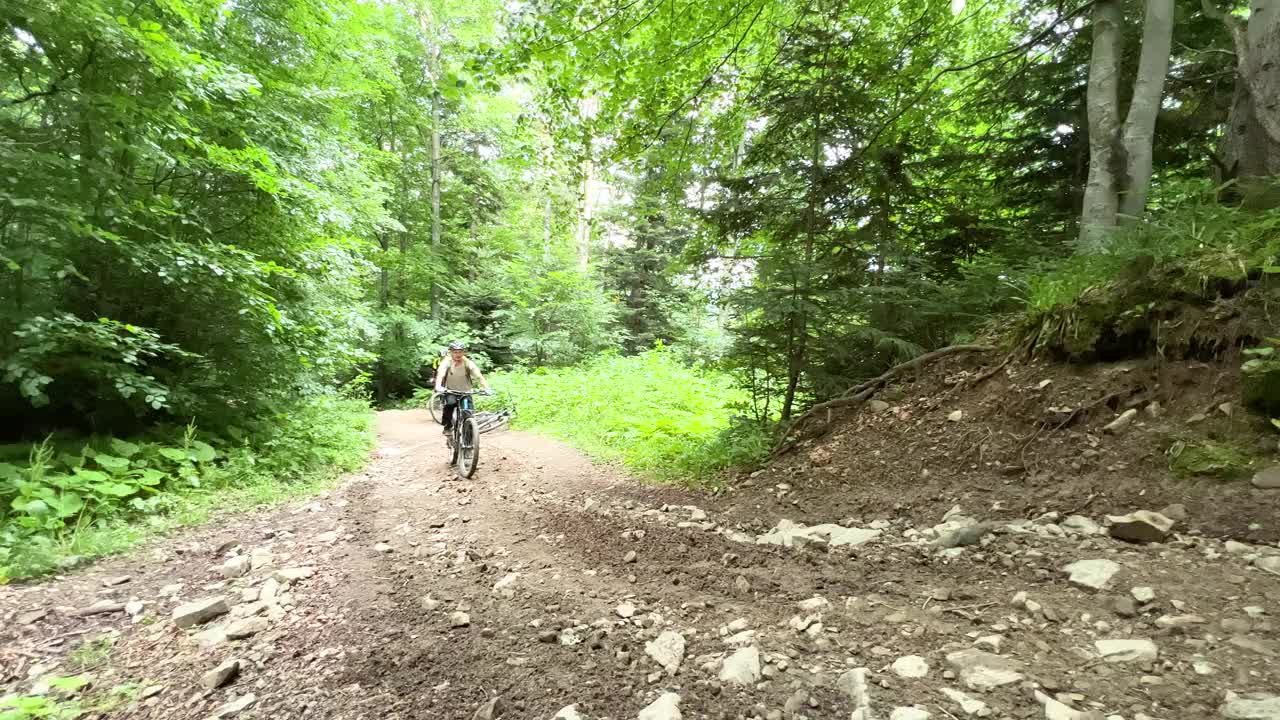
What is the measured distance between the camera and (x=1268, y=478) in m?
2.72

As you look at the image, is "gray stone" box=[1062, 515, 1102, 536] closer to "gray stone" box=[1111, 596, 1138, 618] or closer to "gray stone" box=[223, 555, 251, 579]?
"gray stone" box=[1111, 596, 1138, 618]

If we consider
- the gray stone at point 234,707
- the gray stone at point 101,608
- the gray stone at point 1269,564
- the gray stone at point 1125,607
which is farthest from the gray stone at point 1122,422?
the gray stone at point 101,608

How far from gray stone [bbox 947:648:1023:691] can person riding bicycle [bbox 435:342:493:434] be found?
715 cm

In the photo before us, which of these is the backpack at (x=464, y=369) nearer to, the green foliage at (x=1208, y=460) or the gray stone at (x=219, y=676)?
the gray stone at (x=219, y=676)

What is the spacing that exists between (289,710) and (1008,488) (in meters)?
4.66

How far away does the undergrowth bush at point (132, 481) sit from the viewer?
4176 mm

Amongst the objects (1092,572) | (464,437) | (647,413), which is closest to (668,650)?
(1092,572)

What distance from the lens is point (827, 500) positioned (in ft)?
15.7

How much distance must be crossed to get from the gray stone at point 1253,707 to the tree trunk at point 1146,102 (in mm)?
4498

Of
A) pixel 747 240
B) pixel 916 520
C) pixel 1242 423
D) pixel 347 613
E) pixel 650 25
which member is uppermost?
pixel 650 25

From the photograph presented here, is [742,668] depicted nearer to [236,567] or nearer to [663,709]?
[663,709]

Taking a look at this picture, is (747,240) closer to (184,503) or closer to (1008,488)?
(1008,488)

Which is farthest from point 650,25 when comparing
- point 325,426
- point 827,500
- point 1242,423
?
point 325,426

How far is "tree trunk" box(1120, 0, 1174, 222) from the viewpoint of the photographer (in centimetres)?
455
